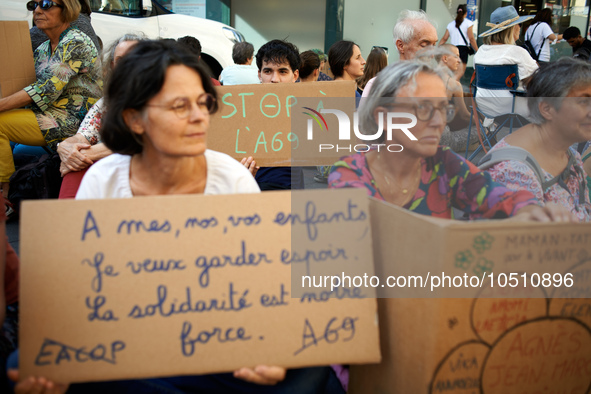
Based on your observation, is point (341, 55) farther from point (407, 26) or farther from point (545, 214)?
point (545, 214)

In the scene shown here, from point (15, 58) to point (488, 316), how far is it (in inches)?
133

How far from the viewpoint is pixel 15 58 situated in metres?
3.42

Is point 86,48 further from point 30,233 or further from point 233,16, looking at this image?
point 233,16

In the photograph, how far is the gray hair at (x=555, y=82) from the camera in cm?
229

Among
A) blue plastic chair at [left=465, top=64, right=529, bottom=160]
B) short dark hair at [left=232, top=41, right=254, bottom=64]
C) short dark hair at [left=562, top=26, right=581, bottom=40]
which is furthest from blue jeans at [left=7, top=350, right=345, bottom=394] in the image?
short dark hair at [left=562, top=26, right=581, bottom=40]

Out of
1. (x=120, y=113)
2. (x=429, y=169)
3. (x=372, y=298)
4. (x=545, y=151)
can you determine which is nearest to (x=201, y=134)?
(x=120, y=113)

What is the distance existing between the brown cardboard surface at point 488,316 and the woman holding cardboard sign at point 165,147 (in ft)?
1.33

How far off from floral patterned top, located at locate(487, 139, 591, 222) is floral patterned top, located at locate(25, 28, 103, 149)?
277cm

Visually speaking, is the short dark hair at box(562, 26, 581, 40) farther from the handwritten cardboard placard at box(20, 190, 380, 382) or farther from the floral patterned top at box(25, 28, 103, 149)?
the handwritten cardboard placard at box(20, 190, 380, 382)

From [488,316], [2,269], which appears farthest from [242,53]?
[488,316]

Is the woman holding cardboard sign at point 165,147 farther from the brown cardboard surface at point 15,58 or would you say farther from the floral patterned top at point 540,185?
the brown cardboard surface at point 15,58

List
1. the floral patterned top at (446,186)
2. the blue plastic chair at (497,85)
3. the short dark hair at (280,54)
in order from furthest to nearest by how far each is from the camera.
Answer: the blue plastic chair at (497,85), the short dark hair at (280,54), the floral patterned top at (446,186)

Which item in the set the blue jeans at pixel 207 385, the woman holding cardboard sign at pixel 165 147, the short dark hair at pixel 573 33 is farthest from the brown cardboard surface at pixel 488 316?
the short dark hair at pixel 573 33

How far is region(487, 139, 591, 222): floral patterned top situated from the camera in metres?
2.19
